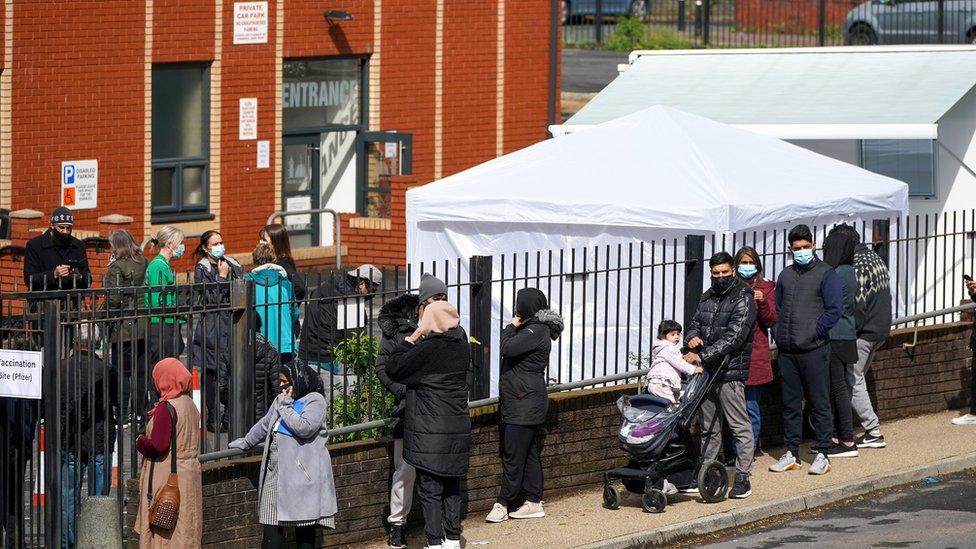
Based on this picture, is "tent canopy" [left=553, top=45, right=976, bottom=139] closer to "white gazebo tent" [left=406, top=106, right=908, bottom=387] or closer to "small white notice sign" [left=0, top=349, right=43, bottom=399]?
"white gazebo tent" [left=406, top=106, right=908, bottom=387]

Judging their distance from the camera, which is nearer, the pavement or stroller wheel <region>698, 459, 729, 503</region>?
the pavement

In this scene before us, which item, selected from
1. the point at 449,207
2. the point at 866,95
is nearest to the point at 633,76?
the point at 866,95

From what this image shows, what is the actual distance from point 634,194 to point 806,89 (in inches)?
265

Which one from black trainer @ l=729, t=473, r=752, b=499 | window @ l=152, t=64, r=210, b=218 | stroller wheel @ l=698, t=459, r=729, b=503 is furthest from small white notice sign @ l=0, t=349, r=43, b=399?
window @ l=152, t=64, r=210, b=218

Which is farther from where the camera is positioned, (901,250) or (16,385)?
(901,250)

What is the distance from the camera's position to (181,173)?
74.8 feet

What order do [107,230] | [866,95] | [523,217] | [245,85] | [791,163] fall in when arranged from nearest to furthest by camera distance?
[523,217] < [791,163] < [866,95] < [107,230] < [245,85]

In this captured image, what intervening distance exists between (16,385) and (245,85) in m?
14.4

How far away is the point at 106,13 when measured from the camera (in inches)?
848

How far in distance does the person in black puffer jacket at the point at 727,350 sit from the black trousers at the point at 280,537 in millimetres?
2928

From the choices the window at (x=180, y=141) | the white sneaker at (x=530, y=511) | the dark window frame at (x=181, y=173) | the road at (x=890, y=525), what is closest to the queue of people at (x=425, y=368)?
the white sneaker at (x=530, y=511)

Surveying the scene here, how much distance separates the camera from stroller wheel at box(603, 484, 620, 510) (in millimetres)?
11375

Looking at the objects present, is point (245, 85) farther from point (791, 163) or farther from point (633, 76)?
point (791, 163)

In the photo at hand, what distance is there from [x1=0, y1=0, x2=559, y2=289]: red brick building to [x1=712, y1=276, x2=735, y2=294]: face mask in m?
10.0
